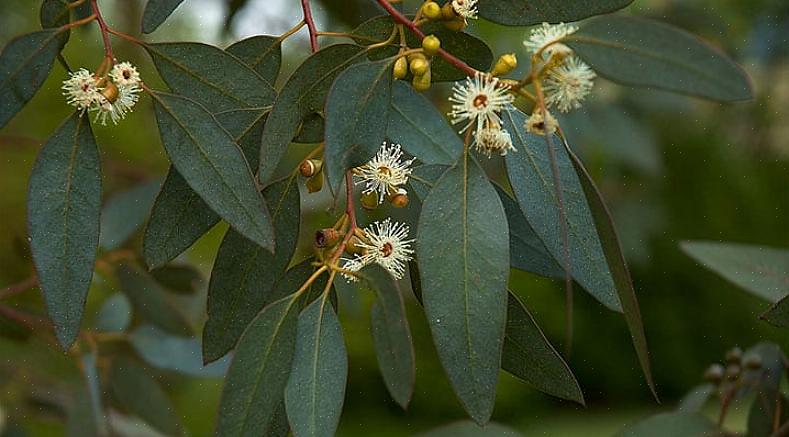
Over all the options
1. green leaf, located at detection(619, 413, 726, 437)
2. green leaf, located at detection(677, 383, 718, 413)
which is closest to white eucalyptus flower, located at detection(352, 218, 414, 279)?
green leaf, located at detection(619, 413, 726, 437)

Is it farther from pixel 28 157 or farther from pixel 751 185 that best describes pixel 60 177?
pixel 751 185

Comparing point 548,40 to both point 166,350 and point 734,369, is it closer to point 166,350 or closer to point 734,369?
point 734,369

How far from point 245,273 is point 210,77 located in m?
0.14

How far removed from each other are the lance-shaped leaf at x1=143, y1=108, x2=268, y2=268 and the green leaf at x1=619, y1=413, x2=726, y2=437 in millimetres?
553

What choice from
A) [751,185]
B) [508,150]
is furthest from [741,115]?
[508,150]

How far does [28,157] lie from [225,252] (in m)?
2.78

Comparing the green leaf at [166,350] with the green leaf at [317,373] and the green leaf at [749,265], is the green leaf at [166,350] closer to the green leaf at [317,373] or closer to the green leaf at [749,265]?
the green leaf at [749,265]

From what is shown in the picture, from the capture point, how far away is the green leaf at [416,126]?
2.30 ft

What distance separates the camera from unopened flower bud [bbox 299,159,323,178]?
0.66 m

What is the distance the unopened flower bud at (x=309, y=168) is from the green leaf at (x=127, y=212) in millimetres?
875

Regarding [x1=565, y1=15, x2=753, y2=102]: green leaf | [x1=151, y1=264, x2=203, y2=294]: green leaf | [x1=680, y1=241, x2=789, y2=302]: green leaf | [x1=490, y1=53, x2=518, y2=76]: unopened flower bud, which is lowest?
[x1=680, y1=241, x2=789, y2=302]: green leaf

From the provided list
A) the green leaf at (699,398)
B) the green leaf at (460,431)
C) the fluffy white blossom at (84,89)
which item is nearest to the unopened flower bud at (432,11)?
the fluffy white blossom at (84,89)

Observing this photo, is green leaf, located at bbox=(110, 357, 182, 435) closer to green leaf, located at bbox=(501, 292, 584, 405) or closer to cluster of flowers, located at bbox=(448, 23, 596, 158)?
green leaf, located at bbox=(501, 292, 584, 405)

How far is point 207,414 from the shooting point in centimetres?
461
